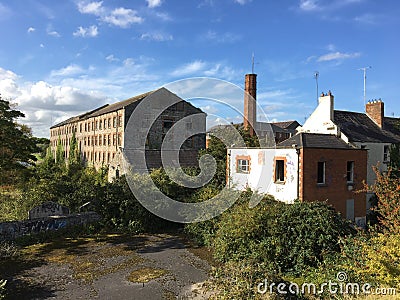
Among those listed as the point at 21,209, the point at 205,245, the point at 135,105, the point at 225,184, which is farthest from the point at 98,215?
the point at 135,105

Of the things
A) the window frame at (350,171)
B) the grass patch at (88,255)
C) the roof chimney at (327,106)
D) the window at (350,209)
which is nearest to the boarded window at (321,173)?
the window frame at (350,171)

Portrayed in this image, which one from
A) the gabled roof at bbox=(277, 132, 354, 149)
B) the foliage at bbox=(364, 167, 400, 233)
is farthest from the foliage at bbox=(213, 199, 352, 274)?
the gabled roof at bbox=(277, 132, 354, 149)

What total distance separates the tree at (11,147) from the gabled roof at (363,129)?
2192cm

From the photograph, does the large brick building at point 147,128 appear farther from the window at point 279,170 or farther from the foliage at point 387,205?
the foliage at point 387,205

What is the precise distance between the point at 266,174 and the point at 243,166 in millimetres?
2457

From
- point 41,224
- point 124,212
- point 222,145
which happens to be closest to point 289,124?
point 222,145

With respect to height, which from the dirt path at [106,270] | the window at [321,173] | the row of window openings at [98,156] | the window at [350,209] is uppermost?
the row of window openings at [98,156]

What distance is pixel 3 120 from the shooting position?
1619 centimetres

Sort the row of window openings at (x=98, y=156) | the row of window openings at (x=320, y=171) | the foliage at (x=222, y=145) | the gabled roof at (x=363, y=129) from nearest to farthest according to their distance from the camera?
1. the row of window openings at (x=320, y=171)
2. the gabled roof at (x=363, y=129)
3. the foliage at (x=222, y=145)
4. the row of window openings at (x=98, y=156)

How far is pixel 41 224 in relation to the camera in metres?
16.4

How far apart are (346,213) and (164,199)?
39.6 feet

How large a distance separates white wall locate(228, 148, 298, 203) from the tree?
501 inches

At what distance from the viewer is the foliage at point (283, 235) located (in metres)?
11.8

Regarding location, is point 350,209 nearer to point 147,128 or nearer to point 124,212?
point 124,212
